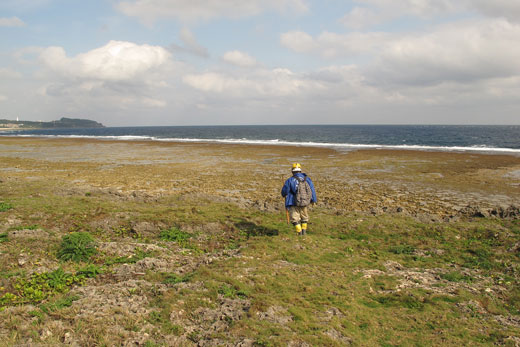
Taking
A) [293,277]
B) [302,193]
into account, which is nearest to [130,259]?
[293,277]

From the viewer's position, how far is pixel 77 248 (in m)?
7.39

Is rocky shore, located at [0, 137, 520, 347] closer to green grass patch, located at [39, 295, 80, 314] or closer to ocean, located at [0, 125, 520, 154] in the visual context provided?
green grass patch, located at [39, 295, 80, 314]

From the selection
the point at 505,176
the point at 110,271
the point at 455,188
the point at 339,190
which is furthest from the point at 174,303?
the point at 505,176

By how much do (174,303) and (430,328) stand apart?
4626 millimetres

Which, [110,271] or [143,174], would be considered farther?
[143,174]

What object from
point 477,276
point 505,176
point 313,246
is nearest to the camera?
point 477,276

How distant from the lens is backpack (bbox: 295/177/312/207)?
9555 mm

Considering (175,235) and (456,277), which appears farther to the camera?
(175,235)

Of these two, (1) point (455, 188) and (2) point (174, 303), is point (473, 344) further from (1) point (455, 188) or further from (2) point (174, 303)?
(1) point (455, 188)

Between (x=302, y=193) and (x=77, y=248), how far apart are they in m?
6.56

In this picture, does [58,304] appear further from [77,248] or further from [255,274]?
[255,274]

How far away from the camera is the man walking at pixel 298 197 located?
31.4 feet

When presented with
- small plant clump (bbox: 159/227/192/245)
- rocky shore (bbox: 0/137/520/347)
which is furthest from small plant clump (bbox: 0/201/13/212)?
small plant clump (bbox: 159/227/192/245)

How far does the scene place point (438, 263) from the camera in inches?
319
